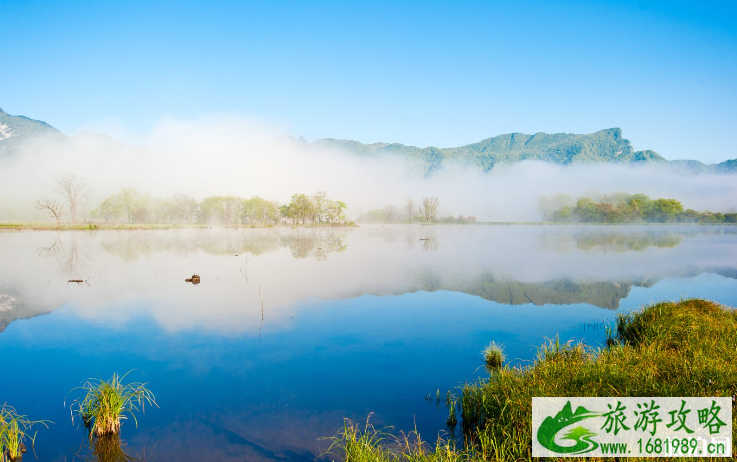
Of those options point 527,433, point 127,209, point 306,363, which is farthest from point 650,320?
point 127,209

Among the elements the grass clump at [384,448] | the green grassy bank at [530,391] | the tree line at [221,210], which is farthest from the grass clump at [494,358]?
the tree line at [221,210]

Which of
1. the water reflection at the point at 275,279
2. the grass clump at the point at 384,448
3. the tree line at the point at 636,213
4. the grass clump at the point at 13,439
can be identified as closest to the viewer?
the grass clump at the point at 384,448

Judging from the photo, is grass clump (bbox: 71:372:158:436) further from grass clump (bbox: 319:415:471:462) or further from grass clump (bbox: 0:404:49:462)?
grass clump (bbox: 319:415:471:462)

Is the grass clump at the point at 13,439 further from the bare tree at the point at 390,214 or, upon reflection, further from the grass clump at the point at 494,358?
the bare tree at the point at 390,214

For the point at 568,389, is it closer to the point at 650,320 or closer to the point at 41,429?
the point at 650,320

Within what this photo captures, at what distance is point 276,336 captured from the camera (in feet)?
36.5

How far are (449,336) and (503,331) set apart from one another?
1923mm

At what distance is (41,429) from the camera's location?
20.6 ft

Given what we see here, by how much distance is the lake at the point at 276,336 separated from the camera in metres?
6.54

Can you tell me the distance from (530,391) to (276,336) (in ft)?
24.6

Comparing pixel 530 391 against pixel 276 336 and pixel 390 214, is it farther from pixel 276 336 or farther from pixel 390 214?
pixel 390 214
